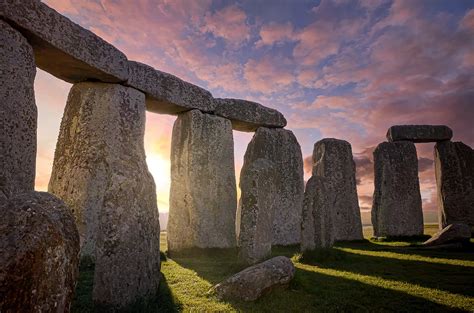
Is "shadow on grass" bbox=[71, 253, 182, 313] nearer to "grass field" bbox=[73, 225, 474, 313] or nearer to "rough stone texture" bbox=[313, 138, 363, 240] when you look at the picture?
"grass field" bbox=[73, 225, 474, 313]

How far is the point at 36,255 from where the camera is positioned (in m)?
2.46

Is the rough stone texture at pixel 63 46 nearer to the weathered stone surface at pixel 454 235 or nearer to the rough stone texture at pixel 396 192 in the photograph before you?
the weathered stone surface at pixel 454 235

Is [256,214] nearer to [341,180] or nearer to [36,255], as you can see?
[36,255]

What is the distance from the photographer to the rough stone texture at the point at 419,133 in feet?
62.0

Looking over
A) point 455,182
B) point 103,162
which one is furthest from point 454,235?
point 103,162

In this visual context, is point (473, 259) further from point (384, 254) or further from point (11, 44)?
point (11, 44)

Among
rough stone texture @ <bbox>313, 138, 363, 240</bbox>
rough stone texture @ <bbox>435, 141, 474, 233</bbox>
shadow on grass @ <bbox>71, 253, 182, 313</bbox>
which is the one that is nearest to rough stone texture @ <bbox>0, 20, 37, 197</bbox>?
shadow on grass @ <bbox>71, 253, 182, 313</bbox>

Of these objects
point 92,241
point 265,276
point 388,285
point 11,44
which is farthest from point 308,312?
point 11,44

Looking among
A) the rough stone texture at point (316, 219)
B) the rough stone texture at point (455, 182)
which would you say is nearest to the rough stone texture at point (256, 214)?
the rough stone texture at point (316, 219)

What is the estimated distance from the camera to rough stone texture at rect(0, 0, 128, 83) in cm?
735

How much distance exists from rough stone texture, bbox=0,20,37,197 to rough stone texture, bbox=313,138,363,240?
1269 cm

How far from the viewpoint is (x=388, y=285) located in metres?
7.42

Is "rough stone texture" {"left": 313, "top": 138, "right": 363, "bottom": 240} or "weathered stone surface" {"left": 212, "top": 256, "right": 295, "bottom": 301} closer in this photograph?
"weathered stone surface" {"left": 212, "top": 256, "right": 295, "bottom": 301}

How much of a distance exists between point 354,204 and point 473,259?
6.81 meters
